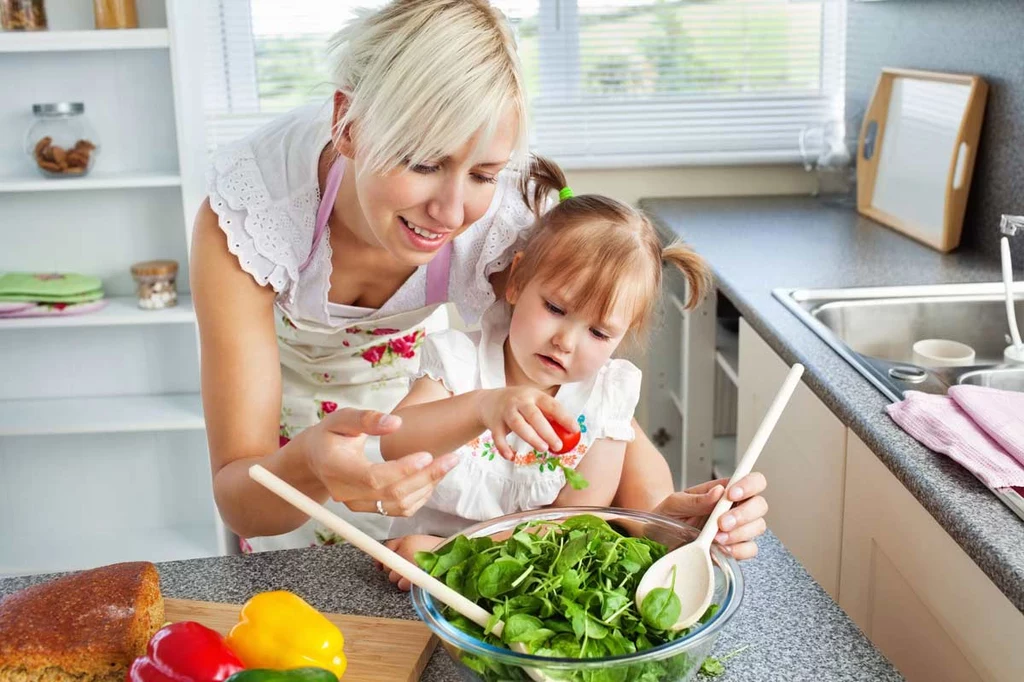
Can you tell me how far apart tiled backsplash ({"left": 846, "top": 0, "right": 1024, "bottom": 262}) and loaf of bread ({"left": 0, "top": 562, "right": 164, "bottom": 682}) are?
1.89 metres

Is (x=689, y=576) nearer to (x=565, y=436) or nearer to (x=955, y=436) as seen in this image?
(x=565, y=436)

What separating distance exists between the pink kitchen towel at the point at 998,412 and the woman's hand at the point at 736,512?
14.7 inches

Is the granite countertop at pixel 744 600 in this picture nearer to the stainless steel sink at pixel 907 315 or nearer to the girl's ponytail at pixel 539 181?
the girl's ponytail at pixel 539 181

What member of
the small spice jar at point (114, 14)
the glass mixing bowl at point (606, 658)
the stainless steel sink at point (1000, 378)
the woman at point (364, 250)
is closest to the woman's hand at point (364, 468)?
the woman at point (364, 250)

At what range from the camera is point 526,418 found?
99 centimetres

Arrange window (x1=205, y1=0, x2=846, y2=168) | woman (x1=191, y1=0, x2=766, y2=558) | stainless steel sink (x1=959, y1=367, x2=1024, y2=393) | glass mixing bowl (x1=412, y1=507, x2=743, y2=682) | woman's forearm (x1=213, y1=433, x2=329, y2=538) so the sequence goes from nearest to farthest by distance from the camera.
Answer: glass mixing bowl (x1=412, y1=507, x2=743, y2=682) < woman (x1=191, y1=0, x2=766, y2=558) < woman's forearm (x1=213, y1=433, x2=329, y2=538) < stainless steel sink (x1=959, y1=367, x2=1024, y2=393) < window (x1=205, y1=0, x2=846, y2=168)

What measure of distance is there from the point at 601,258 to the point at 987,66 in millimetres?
1422

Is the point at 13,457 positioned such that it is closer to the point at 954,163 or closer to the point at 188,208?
the point at 188,208

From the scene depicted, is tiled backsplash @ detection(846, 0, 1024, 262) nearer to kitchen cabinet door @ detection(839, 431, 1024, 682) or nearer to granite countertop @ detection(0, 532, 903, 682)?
kitchen cabinet door @ detection(839, 431, 1024, 682)

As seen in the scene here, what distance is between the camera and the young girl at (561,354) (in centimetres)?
137

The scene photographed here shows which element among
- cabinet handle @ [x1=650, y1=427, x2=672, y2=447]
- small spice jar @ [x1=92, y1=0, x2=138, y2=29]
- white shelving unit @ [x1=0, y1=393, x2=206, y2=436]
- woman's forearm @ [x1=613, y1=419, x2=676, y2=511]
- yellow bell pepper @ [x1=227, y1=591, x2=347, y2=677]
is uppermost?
small spice jar @ [x1=92, y1=0, x2=138, y2=29]

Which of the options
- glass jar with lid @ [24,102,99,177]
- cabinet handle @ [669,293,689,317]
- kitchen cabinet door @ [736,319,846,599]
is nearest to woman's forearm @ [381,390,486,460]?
kitchen cabinet door @ [736,319,846,599]

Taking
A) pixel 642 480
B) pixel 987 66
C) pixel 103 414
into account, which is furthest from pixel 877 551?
pixel 103 414

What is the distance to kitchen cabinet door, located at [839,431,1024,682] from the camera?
1.13 metres
